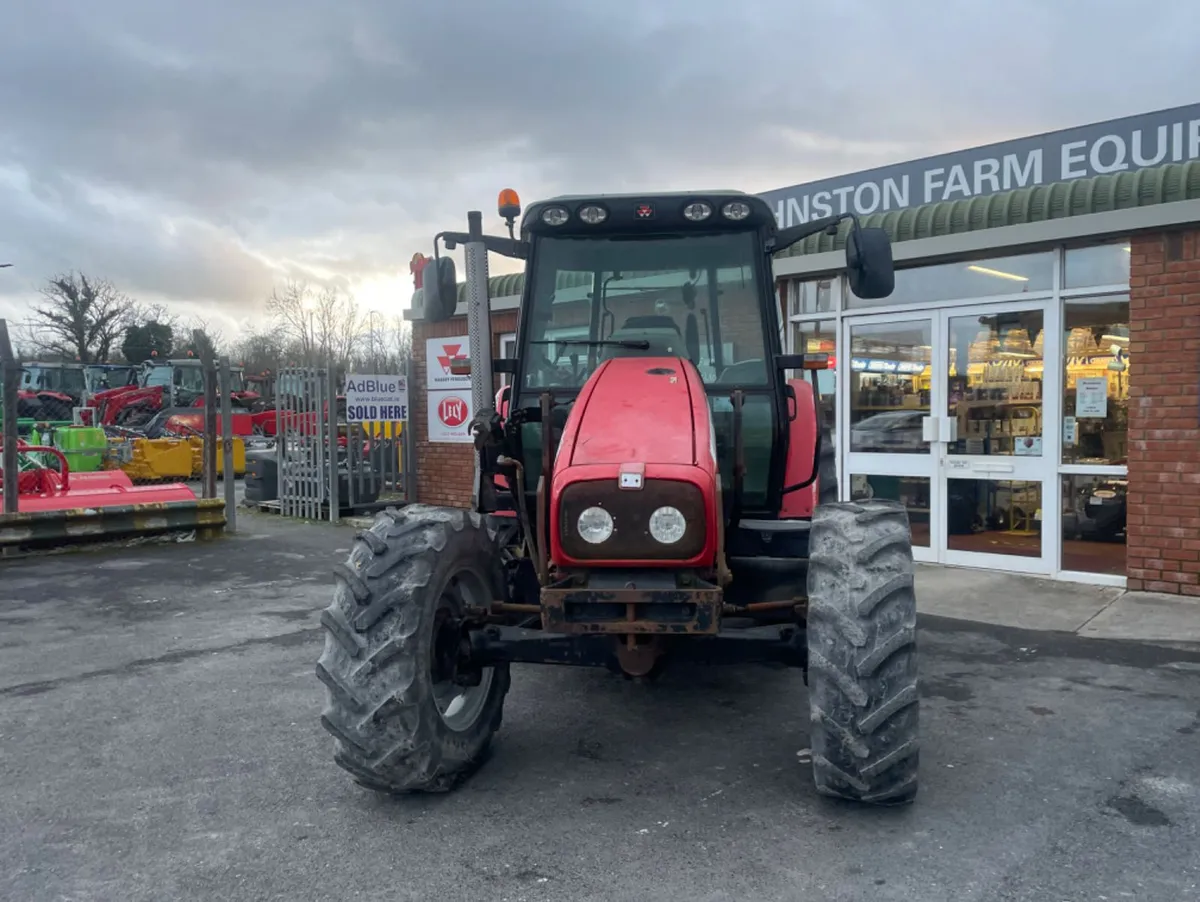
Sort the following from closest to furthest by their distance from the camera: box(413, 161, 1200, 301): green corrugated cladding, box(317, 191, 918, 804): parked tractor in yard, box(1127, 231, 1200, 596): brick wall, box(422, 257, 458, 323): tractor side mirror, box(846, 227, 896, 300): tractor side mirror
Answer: box(317, 191, 918, 804): parked tractor in yard, box(846, 227, 896, 300): tractor side mirror, box(422, 257, 458, 323): tractor side mirror, box(1127, 231, 1200, 596): brick wall, box(413, 161, 1200, 301): green corrugated cladding

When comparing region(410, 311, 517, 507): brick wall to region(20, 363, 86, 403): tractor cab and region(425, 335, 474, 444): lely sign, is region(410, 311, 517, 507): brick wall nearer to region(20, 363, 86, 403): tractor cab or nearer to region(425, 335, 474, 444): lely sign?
region(425, 335, 474, 444): lely sign

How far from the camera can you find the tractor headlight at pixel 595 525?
3562mm

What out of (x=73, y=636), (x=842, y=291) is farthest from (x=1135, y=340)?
(x=73, y=636)

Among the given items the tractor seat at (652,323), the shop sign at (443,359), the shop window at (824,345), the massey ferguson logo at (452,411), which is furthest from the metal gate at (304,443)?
the tractor seat at (652,323)

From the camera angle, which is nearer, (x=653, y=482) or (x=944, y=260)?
(x=653, y=482)

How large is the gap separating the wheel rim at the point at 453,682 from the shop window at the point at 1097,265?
20.1 ft

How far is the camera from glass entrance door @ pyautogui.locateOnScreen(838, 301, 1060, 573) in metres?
8.23

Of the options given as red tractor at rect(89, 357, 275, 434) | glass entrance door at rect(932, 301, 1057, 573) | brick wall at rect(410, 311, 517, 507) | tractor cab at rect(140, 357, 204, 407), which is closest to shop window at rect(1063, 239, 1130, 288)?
glass entrance door at rect(932, 301, 1057, 573)

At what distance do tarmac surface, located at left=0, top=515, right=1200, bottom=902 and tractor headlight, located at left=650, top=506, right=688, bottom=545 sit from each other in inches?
43.0

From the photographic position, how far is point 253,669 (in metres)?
5.84

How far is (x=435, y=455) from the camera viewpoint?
12.6 meters

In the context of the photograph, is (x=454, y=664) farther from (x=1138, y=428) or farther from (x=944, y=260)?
(x=944, y=260)

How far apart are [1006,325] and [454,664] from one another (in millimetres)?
6367

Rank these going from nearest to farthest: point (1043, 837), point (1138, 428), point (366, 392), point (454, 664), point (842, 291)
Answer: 1. point (1043, 837)
2. point (454, 664)
3. point (1138, 428)
4. point (842, 291)
5. point (366, 392)
